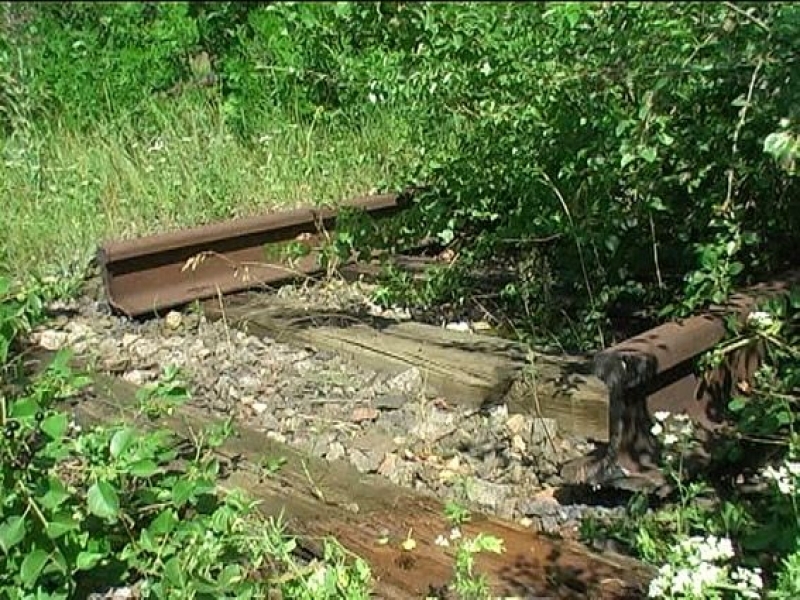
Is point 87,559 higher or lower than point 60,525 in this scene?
lower

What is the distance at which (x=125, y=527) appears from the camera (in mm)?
2949

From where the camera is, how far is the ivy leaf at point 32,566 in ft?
8.70

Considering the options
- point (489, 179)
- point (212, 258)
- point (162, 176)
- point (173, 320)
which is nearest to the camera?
point (489, 179)

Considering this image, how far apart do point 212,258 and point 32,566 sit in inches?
122

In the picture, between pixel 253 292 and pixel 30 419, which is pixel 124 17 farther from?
pixel 30 419

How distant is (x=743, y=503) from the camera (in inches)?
124

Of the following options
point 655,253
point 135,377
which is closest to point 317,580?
point 655,253

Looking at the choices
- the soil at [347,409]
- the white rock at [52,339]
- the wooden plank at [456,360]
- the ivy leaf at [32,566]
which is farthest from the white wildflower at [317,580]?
the white rock at [52,339]

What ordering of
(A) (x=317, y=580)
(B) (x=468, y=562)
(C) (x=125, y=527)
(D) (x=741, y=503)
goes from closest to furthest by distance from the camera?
(B) (x=468, y=562) → (A) (x=317, y=580) → (C) (x=125, y=527) → (D) (x=741, y=503)

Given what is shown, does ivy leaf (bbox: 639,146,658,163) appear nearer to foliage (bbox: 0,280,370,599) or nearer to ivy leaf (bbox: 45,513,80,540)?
foliage (bbox: 0,280,370,599)

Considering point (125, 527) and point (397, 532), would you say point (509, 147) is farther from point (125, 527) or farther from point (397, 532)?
point (125, 527)

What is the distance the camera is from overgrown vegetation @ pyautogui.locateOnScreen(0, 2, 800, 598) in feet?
9.54

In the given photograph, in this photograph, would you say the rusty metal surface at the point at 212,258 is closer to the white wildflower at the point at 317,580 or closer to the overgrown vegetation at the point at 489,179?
the overgrown vegetation at the point at 489,179

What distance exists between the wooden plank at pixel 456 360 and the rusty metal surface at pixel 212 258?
0.22m
